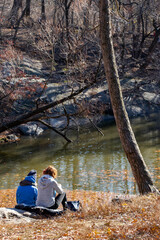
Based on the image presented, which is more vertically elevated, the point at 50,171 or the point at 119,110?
the point at 119,110

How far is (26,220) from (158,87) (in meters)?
24.0

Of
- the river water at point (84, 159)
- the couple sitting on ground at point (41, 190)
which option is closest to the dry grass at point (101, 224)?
the couple sitting on ground at point (41, 190)

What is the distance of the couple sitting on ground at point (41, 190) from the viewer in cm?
641

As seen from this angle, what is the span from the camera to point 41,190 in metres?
6.46

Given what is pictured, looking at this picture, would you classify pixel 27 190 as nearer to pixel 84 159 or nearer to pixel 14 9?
pixel 84 159

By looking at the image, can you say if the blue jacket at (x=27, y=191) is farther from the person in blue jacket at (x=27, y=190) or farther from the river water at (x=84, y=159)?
the river water at (x=84, y=159)

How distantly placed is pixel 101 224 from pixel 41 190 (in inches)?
70.8

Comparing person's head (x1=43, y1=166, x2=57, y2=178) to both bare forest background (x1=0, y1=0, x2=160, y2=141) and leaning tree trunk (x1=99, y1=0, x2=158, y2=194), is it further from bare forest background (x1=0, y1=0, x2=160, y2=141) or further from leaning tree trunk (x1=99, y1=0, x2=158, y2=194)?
bare forest background (x1=0, y1=0, x2=160, y2=141)

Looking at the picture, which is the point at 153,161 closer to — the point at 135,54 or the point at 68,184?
the point at 68,184

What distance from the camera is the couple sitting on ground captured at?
641 cm

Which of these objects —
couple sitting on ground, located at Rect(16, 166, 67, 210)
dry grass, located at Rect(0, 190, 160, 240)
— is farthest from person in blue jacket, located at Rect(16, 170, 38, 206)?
dry grass, located at Rect(0, 190, 160, 240)

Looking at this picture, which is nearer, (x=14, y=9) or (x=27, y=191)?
(x=27, y=191)

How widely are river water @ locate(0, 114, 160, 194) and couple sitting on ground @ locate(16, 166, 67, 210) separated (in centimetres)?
485

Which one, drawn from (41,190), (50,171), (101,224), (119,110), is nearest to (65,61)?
(119,110)
